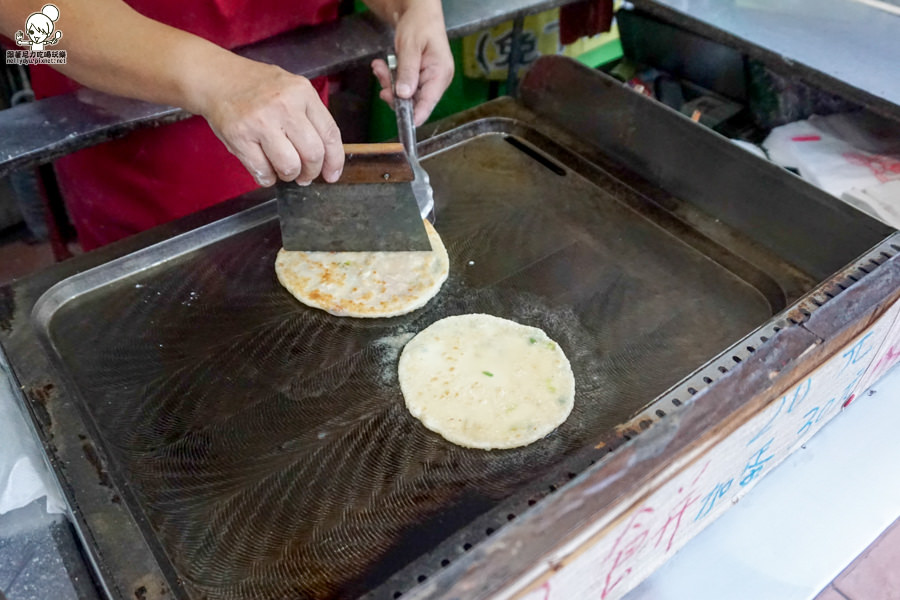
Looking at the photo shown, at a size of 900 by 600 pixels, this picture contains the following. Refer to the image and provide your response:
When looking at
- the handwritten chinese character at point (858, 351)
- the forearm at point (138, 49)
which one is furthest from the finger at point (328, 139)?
the handwritten chinese character at point (858, 351)

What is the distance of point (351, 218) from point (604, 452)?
2.24 ft

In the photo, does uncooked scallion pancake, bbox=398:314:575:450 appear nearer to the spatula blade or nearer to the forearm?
the spatula blade

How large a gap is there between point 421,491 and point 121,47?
90 centimetres

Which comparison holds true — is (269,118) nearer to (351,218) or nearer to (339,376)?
(351,218)

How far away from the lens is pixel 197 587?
92 centimetres

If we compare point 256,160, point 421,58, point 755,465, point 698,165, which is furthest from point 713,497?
point 421,58

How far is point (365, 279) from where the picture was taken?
134cm

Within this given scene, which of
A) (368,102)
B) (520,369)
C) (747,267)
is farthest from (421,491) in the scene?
(368,102)

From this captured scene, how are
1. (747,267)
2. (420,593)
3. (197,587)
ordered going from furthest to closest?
(747,267), (197,587), (420,593)

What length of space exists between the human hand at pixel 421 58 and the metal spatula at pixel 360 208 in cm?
25

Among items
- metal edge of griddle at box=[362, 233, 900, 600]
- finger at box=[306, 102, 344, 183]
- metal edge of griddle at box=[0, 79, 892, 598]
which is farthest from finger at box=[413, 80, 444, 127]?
metal edge of griddle at box=[362, 233, 900, 600]

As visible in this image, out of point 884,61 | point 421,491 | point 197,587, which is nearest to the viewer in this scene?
point 197,587

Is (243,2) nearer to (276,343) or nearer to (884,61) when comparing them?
(276,343)

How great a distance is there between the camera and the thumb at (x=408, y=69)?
142cm
